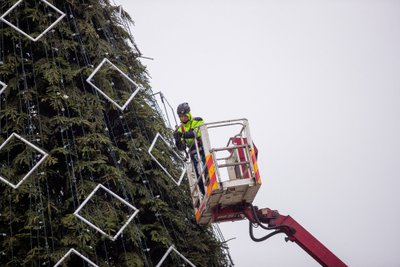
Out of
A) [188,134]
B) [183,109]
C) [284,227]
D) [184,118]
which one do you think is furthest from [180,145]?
[284,227]

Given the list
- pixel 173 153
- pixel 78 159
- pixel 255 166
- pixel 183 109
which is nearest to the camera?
pixel 255 166

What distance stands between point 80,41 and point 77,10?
3.31 feet

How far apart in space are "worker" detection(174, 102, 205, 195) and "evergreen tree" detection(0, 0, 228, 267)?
75 cm

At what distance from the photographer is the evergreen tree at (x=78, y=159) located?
10.8 meters

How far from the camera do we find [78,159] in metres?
11.7

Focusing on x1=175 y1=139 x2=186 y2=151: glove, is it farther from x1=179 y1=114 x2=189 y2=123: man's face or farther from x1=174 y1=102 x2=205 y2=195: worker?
x1=179 y1=114 x2=189 y2=123: man's face

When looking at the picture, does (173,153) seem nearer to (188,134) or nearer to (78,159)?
(188,134)

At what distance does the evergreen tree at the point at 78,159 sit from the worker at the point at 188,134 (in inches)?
29.6

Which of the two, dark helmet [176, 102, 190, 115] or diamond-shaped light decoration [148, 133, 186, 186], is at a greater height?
dark helmet [176, 102, 190, 115]

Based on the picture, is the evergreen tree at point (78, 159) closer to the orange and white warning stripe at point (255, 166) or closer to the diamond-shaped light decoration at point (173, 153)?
the diamond-shaped light decoration at point (173, 153)

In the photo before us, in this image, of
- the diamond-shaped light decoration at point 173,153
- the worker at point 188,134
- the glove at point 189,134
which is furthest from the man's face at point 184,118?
the diamond-shaped light decoration at point 173,153

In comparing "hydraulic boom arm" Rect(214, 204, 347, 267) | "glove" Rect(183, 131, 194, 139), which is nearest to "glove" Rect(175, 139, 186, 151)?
"glove" Rect(183, 131, 194, 139)

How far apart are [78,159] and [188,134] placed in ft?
7.49

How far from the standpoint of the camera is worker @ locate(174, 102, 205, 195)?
11805 millimetres
